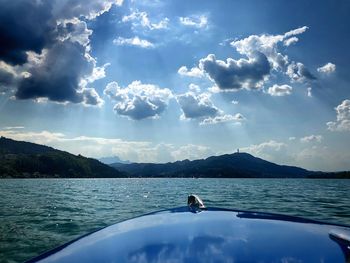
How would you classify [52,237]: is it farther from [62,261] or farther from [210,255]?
[210,255]

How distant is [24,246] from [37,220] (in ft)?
31.3

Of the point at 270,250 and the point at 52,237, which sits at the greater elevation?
the point at 270,250

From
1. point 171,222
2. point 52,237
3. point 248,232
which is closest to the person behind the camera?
point 248,232

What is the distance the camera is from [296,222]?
828cm

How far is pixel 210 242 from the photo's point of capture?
5.96 meters

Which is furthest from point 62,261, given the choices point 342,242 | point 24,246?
point 24,246

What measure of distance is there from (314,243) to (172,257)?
8.66 ft

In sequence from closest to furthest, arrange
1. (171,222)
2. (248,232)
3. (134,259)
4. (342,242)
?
1. (134,259)
2. (342,242)
3. (248,232)
4. (171,222)

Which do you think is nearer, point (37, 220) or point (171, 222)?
point (171, 222)

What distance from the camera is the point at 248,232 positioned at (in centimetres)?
682

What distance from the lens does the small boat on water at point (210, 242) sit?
518cm

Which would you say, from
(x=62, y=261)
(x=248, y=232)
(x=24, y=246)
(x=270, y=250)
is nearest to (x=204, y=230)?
(x=248, y=232)

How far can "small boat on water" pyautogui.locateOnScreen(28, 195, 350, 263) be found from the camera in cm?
518

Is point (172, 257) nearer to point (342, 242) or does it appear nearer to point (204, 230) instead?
point (204, 230)
